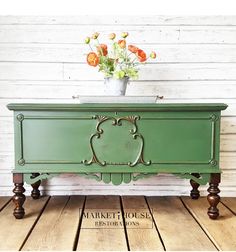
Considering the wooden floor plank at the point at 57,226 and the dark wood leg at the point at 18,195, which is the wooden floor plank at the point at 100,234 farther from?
the dark wood leg at the point at 18,195

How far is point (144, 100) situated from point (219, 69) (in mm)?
725

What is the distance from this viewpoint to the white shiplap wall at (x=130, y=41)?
2.07m

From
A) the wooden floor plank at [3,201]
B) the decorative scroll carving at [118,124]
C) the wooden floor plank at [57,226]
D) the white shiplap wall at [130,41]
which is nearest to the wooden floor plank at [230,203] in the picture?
the white shiplap wall at [130,41]

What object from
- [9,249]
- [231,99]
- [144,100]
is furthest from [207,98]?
[9,249]

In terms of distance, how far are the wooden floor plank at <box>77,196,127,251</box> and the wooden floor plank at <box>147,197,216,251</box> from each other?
0.20 m

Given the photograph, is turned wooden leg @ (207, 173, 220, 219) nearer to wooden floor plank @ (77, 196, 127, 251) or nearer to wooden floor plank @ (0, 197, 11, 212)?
wooden floor plank @ (77, 196, 127, 251)

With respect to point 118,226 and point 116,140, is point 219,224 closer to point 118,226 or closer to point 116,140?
point 118,226

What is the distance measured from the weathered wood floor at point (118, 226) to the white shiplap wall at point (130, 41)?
0.53 metres

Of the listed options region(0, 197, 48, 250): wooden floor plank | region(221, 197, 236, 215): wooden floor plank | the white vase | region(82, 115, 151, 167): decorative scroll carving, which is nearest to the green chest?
region(82, 115, 151, 167): decorative scroll carving

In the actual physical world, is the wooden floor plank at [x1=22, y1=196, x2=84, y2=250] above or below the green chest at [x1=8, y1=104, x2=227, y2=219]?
below

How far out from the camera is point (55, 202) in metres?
1.98

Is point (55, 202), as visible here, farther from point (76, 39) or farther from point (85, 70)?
point (76, 39)

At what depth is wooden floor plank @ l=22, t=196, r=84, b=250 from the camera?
1.35 meters

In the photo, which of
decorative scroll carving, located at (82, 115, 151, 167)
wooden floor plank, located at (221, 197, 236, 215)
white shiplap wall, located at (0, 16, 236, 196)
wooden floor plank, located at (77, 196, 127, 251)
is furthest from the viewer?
white shiplap wall, located at (0, 16, 236, 196)
